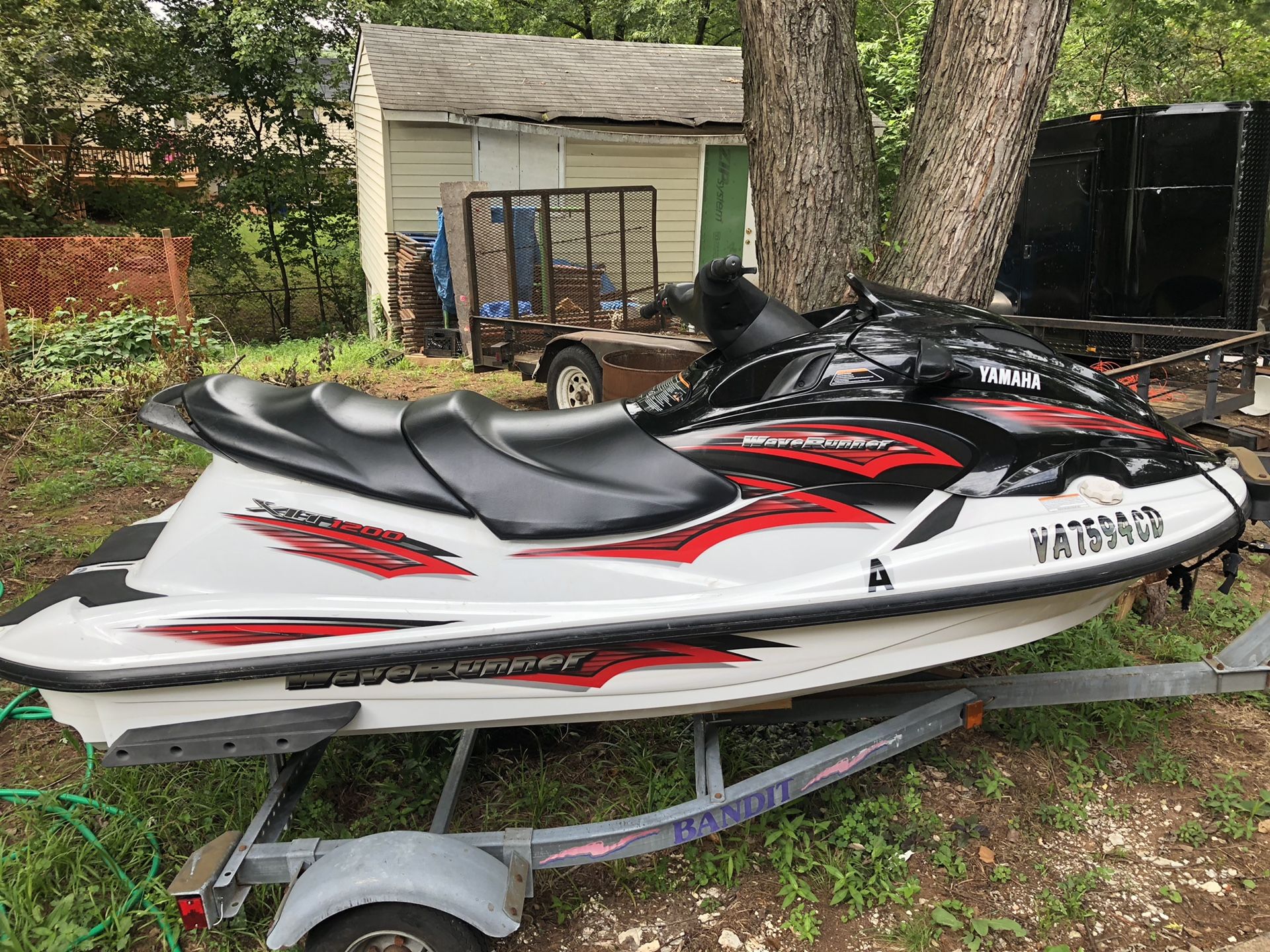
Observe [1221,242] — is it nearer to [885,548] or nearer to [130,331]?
[885,548]

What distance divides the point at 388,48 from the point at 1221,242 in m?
10.8

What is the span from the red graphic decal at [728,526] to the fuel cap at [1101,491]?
51 cm

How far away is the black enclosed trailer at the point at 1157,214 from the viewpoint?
802cm

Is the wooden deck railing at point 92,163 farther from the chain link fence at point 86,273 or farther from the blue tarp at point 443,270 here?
the blue tarp at point 443,270

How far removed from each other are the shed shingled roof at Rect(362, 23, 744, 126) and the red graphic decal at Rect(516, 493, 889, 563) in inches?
456

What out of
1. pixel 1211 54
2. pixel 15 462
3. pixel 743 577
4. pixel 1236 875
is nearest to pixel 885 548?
pixel 743 577

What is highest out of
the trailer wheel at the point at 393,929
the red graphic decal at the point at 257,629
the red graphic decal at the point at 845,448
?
the red graphic decal at the point at 845,448

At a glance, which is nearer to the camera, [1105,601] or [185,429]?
[185,429]

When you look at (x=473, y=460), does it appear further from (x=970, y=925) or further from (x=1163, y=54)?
(x=1163, y=54)

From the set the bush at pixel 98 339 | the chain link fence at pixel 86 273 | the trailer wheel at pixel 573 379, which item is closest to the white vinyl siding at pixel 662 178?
the chain link fence at pixel 86 273

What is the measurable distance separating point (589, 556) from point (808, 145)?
2.61m

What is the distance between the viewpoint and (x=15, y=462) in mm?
5793

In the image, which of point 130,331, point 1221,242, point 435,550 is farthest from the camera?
point 130,331

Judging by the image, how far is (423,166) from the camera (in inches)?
513
